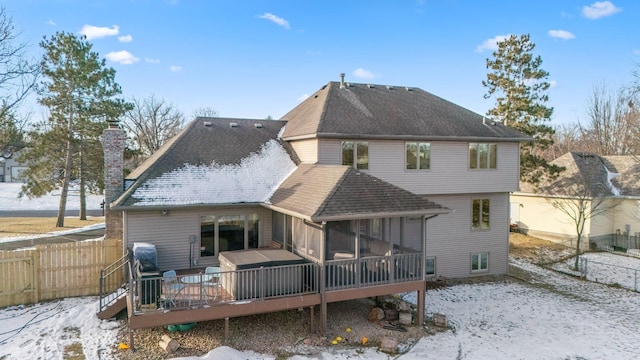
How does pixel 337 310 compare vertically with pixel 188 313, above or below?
below

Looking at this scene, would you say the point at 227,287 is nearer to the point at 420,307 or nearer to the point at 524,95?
the point at 420,307

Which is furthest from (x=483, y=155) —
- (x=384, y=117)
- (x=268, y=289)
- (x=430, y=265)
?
(x=268, y=289)

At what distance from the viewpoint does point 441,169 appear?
17.1 metres

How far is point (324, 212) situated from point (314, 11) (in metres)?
17.4

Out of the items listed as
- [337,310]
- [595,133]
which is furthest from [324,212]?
[595,133]

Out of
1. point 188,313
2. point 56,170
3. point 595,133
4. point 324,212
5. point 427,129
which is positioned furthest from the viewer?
point 595,133

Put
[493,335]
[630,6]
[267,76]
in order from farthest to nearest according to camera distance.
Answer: [267,76], [630,6], [493,335]

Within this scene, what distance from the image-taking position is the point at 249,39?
25125 millimetres

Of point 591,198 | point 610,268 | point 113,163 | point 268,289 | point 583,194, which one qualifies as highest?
point 113,163

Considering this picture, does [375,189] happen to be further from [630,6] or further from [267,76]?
[267,76]

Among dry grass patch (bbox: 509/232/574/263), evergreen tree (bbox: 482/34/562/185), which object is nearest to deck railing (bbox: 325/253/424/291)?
dry grass patch (bbox: 509/232/574/263)

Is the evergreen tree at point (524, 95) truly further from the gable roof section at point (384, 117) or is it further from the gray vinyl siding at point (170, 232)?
the gray vinyl siding at point (170, 232)

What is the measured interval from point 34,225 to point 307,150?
22214mm

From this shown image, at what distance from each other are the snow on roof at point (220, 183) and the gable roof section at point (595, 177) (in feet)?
61.9
